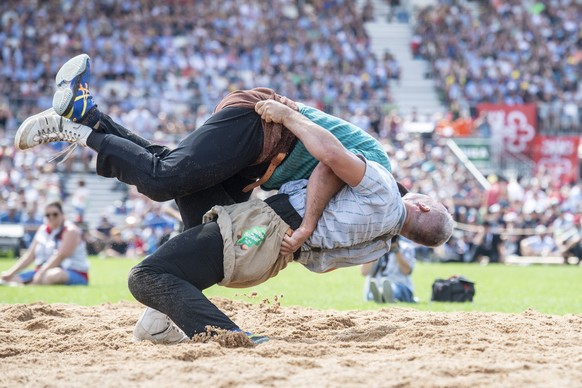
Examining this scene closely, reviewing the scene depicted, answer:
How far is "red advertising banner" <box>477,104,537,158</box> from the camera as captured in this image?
1131 inches

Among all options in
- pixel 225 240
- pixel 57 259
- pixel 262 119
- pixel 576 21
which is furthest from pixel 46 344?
pixel 576 21

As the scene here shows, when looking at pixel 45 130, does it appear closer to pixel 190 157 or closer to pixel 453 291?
pixel 190 157

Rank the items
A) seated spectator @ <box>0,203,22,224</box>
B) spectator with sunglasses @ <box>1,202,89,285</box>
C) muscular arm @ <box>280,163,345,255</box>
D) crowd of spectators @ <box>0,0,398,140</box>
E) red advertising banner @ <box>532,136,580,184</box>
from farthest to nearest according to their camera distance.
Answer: red advertising banner @ <box>532,136,580,184</box> < crowd of spectators @ <box>0,0,398,140</box> < seated spectator @ <box>0,203,22,224</box> < spectator with sunglasses @ <box>1,202,89,285</box> < muscular arm @ <box>280,163,345,255</box>


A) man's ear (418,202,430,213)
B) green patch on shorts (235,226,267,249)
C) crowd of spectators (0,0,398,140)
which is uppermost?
crowd of spectators (0,0,398,140)

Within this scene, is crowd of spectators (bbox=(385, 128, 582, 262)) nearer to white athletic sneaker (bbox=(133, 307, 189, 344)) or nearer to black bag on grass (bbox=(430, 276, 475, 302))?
black bag on grass (bbox=(430, 276, 475, 302))

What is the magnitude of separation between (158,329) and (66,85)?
1.76m

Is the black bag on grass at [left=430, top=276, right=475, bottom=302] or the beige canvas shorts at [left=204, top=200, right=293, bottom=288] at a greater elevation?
the beige canvas shorts at [left=204, top=200, right=293, bottom=288]

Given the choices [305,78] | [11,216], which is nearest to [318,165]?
[11,216]

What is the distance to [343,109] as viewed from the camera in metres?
28.3

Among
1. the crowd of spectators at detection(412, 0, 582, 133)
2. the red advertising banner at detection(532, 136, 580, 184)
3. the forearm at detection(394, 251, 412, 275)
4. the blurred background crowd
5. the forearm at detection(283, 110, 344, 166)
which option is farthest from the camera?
the crowd of spectators at detection(412, 0, 582, 133)

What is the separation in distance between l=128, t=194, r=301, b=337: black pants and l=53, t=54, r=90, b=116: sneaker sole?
3.95 feet

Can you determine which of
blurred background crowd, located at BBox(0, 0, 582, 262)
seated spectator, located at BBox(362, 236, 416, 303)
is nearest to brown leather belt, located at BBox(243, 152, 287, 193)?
seated spectator, located at BBox(362, 236, 416, 303)

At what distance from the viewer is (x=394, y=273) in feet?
36.4

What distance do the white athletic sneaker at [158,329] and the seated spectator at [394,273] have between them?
15.8ft
